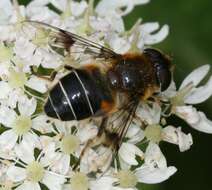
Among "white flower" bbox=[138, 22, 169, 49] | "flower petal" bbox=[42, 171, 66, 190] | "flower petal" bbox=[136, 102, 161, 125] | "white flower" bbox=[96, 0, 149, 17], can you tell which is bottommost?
"flower petal" bbox=[42, 171, 66, 190]

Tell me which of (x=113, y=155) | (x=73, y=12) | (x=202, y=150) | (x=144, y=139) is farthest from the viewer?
(x=202, y=150)

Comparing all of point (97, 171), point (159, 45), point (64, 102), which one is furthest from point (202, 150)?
point (64, 102)

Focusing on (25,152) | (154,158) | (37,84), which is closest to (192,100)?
(154,158)

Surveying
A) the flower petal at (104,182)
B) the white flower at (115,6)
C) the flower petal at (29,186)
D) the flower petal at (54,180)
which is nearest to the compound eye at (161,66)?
the flower petal at (104,182)

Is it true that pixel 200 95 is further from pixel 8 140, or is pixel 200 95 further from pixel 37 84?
pixel 8 140

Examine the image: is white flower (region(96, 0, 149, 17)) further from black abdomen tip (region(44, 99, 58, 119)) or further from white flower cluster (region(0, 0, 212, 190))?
black abdomen tip (region(44, 99, 58, 119))

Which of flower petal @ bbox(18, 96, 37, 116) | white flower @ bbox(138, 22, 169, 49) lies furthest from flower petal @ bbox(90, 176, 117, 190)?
white flower @ bbox(138, 22, 169, 49)

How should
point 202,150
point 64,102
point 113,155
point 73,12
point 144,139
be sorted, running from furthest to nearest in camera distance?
point 202,150 → point 73,12 → point 144,139 → point 113,155 → point 64,102

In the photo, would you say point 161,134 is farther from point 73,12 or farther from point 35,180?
point 73,12
